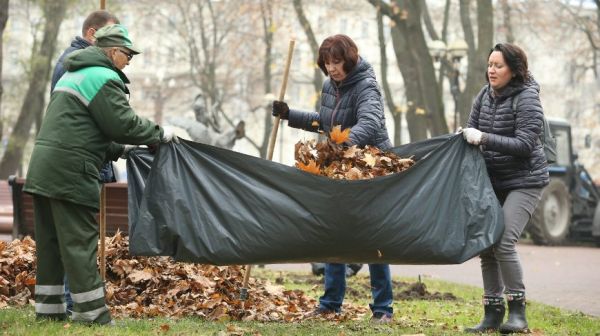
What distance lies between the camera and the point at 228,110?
6138 centimetres

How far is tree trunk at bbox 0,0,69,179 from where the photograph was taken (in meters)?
27.2

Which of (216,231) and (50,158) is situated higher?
(50,158)

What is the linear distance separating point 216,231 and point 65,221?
3.13ft

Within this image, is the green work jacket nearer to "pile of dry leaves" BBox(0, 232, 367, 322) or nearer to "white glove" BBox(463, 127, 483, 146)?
"pile of dry leaves" BBox(0, 232, 367, 322)

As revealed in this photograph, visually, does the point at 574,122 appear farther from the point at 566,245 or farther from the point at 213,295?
the point at 213,295

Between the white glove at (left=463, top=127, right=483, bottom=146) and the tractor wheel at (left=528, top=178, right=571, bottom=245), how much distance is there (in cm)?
1593

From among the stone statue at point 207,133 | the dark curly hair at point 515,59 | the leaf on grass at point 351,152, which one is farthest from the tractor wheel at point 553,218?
the leaf on grass at point 351,152

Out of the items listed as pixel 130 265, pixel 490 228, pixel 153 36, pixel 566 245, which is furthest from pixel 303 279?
pixel 153 36

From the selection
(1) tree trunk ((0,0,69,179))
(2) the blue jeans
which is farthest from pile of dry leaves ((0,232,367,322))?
(1) tree trunk ((0,0,69,179))

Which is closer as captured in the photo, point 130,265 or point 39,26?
point 130,265

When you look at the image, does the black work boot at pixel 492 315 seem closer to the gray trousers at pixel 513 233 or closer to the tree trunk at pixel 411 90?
the gray trousers at pixel 513 233

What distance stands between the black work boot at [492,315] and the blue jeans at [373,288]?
69cm

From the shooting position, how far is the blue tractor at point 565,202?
22359 millimetres

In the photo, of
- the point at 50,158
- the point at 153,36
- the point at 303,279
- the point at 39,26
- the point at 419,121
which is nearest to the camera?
the point at 50,158
